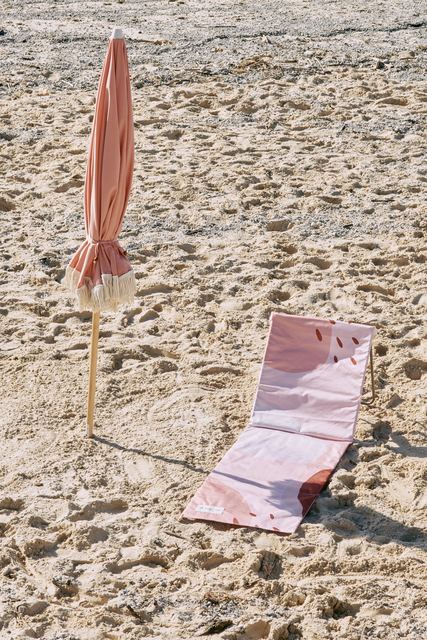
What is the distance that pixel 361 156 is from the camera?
7.39 m

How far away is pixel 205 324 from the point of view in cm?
507

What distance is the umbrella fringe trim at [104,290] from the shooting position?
11.8 feet

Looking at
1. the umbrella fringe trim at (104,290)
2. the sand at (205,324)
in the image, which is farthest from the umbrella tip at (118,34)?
the sand at (205,324)

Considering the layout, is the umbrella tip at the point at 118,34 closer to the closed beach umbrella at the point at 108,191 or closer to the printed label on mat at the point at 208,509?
the closed beach umbrella at the point at 108,191

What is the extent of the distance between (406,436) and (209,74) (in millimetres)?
6890

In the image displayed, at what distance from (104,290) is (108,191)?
505 mm

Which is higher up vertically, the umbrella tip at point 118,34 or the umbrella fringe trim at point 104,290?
the umbrella tip at point 118,34

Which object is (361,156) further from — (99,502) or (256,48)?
(99,502)

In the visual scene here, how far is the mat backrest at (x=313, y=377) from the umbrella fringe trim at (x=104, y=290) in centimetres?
114

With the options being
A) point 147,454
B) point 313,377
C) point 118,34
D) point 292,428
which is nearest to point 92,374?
point 147,454

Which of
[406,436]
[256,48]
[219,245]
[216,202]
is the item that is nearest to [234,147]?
[216,202]

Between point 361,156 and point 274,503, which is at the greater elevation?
point 361,156

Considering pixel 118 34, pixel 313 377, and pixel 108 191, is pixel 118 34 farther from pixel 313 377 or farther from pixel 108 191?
pixel 313 377

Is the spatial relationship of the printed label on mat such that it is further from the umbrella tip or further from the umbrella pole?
the umbrella tip
